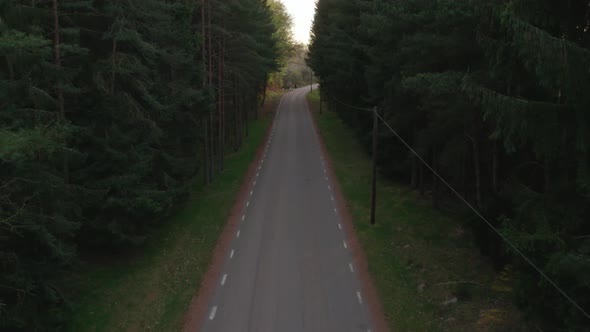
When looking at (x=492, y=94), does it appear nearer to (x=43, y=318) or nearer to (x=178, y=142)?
(x=43, y=318)

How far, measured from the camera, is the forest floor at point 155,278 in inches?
660

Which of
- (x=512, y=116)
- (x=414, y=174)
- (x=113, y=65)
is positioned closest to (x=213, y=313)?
(x=113, y=65)

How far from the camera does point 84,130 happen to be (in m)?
19.2

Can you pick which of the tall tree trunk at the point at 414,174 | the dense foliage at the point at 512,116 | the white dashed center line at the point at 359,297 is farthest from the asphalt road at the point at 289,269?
the dense foliage at the point at 512,116

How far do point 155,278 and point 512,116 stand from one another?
1576 cm

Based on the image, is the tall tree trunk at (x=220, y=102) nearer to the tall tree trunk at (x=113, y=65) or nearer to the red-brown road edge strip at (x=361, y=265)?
the red-brown road edge strip at (x=361, y=265)

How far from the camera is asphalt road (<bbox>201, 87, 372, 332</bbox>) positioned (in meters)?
16.1

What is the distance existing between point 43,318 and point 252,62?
28860mm

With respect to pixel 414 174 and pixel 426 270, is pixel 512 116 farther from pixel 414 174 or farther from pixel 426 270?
pixel 414 174

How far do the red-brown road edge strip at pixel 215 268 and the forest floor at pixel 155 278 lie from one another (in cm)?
23

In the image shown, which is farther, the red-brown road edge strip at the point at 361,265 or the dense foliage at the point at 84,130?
the red-brown road edge strip at the point at 361,265

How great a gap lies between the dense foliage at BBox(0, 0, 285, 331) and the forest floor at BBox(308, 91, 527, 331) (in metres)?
10.1

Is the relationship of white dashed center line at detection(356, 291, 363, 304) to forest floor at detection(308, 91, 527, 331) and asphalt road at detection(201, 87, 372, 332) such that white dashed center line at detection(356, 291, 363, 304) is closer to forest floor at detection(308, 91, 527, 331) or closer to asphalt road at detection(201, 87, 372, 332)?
asphalt road at detection(201, 87, 372, 332)

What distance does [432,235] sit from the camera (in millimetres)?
23172
